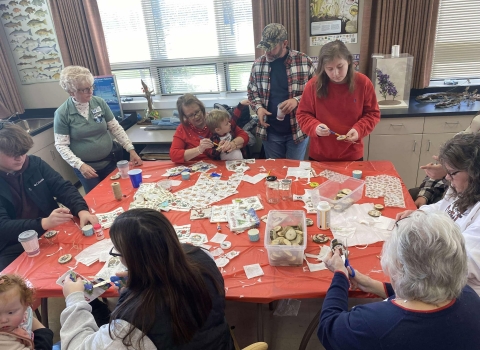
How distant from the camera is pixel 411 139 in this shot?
3.37 metres

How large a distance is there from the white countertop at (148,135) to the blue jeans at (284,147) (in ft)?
3.59

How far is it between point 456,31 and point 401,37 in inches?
25.6

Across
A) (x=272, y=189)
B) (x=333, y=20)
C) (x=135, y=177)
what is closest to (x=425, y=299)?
(x=272, y=189)

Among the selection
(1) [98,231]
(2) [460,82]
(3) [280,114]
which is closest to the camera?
(1) [98,231]

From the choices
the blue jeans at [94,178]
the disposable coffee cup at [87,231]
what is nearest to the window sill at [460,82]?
the blue jeans at [94,178]

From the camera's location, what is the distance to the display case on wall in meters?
3.33

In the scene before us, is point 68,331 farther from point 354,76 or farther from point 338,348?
point 354,76

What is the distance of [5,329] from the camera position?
4.41ft

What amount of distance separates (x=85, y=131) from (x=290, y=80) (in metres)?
1.75

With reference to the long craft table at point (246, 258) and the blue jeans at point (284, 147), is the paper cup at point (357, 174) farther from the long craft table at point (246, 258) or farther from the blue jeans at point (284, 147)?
the blue jeans at point (284, 147)

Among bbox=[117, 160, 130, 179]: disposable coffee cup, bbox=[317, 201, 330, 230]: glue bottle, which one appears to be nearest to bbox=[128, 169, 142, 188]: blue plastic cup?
bbox=[117, 160, 130, 179]: disposable coffee cup

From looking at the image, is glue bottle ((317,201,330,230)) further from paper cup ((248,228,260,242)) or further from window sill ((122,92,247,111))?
window sill ((122,92,247,111))

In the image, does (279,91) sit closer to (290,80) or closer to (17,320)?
(290,80)

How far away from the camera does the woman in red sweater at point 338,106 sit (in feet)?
7.58
